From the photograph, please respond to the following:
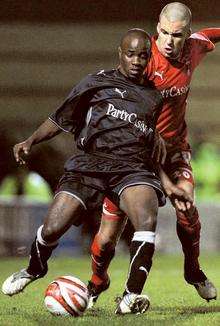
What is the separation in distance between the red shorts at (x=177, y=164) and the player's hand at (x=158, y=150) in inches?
23.3

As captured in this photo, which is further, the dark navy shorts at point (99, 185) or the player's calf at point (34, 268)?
the player's calf at point (34, 268)

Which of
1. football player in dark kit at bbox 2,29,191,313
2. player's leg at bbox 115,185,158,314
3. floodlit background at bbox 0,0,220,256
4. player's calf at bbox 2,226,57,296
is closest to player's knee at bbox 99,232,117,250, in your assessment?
football player in dark kit at bbox 2,29,191,313

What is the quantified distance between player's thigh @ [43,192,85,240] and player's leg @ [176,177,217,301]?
1.11 meters

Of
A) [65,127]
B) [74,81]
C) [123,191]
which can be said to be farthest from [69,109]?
[74,81]

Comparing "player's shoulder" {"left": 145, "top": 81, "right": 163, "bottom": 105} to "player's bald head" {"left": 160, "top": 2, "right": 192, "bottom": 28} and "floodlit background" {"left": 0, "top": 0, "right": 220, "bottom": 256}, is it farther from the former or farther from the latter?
"floodlit background" {"left": 0, "top": 0, "right": 220, "bottom": 256}

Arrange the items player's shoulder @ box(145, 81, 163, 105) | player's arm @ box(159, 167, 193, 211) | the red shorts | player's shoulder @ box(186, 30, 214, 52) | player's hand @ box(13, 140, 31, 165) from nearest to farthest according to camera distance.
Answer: player's arm @ box(159, 167, 193, 211) → player's hand @ box(13, 140, 31, 165) → player's shoulder @ box(145, 81, 163, 105) → the red shorts → player's shoulder @ box(186, 30, 214, 52)

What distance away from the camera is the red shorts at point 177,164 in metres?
8.70

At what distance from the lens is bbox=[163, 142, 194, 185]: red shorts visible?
8695mm

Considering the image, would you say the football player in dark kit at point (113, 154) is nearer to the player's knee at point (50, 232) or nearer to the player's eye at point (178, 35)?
the player's knee at point (50, 232)

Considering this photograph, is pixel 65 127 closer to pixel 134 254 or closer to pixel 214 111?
pixel 134 254

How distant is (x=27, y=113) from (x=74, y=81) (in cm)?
86

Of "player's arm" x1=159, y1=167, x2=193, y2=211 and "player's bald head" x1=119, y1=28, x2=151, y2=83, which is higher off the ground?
"player's bald head" x1=119, y1=28, x2=151, y2=83

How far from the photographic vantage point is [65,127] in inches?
317

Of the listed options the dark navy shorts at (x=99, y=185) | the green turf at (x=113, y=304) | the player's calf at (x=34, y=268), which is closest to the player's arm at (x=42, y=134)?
the dark navy shorts at (x=99, y=185)
